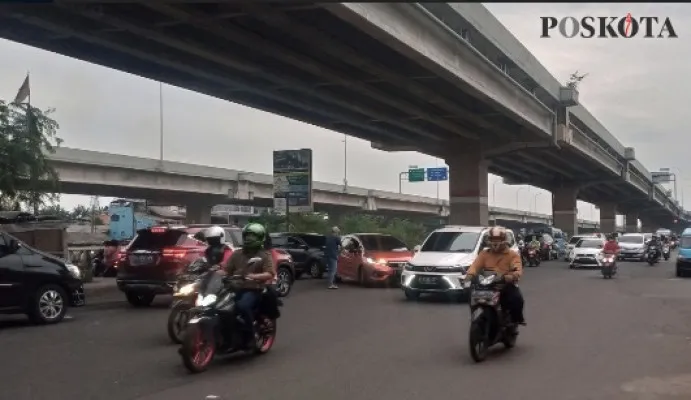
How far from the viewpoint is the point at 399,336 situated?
11.7 m

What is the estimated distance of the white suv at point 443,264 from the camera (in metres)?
16.9

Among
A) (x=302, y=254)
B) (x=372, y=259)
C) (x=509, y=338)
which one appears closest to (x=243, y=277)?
(x=509, y=338)

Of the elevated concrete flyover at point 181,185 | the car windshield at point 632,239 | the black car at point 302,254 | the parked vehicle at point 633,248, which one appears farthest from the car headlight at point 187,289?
the car windshield at point 632,239

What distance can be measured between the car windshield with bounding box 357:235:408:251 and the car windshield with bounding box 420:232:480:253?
390 cm

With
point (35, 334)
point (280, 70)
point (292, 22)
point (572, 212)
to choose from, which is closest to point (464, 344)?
point (35, 334)

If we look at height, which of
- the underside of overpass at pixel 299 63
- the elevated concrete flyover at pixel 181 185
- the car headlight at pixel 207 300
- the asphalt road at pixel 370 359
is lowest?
the asphalt road at pixel 370 359

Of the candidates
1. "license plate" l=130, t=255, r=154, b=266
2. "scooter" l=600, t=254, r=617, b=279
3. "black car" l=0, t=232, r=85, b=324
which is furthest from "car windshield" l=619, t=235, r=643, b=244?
"black car" l=0, t=232, r=85, b=324

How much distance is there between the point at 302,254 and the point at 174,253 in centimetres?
1172

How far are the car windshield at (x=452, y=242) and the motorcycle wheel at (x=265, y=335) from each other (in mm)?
8705

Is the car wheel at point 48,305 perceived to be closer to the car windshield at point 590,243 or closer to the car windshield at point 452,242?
the car windshield at point 452,242

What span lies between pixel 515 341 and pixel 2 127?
16.2 meters

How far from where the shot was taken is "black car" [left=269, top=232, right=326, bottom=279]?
26516mm

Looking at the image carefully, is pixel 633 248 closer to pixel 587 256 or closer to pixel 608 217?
pixel 587 256

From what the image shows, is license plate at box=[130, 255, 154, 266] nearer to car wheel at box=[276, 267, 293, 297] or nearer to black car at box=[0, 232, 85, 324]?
black car at box=[0, 232, 85, 324]
